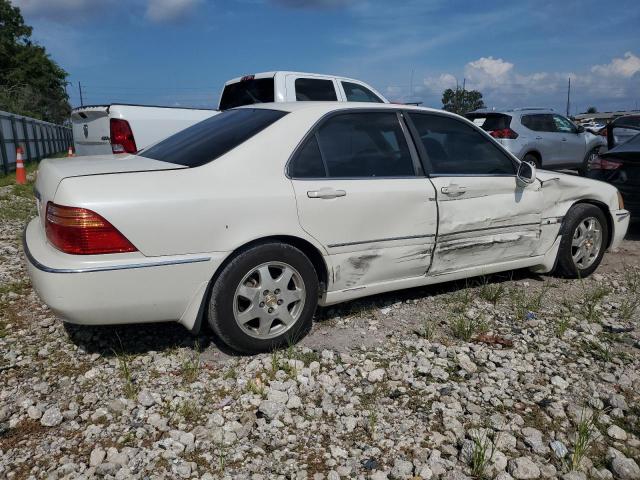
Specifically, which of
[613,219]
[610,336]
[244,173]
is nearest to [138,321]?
[244,173]

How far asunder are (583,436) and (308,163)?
2103 mm

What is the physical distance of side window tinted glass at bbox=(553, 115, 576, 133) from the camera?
11.7 meters

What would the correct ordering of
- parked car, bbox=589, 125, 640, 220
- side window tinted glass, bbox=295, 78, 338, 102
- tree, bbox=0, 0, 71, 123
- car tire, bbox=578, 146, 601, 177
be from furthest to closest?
tree, bbox=0, 0, 71, 123 < car tire, bbox=578, 146, 601, 177 < side window tinted glass, bbox=295, 78, 338, 102 < parked car, bbox=589, 125, 640, 220

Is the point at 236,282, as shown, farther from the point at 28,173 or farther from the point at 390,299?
the point at 28,173

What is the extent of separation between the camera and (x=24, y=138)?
17.3m

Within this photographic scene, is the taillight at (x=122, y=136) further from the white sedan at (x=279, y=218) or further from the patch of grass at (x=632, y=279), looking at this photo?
the patch of grass at (x=632, y=279)

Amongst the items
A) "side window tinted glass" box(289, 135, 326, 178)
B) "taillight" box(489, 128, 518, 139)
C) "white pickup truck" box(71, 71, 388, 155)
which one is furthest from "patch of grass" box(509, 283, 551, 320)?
"taillight" box(489, 128, 518, 139)

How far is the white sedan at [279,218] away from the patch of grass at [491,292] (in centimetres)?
21

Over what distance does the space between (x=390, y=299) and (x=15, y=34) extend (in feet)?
172

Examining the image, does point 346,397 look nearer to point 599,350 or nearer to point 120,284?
point 120,284

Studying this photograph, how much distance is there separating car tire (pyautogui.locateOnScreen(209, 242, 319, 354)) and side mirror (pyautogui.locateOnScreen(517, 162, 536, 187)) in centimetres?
197

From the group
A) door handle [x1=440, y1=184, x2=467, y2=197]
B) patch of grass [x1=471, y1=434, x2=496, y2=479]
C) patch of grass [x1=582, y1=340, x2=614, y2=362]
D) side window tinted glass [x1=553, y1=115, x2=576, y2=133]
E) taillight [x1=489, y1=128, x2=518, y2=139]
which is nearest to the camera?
patch of grass [x1=471, y1=434, x2=496, y2=479]

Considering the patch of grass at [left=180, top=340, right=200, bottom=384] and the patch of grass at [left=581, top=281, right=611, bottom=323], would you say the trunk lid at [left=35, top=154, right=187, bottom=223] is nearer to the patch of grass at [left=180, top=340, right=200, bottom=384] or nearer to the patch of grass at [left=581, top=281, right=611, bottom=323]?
the patch of grass at [left=180, top=340, right=200, bottom=384]

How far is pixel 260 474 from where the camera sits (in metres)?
2.34
